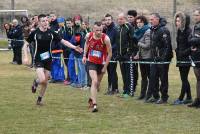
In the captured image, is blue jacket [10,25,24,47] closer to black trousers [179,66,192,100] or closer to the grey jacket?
the grey jacket

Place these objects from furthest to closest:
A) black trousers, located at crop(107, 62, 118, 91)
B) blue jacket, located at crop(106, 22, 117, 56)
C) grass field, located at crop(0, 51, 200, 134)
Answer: black trousers, located at crop(107, 62, 118, 91) < blue jacket, located at crop(106, 22, 117, 56) < grass field, located at crop(0, 51, 200, 134)

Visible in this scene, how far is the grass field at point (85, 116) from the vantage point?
9.48m

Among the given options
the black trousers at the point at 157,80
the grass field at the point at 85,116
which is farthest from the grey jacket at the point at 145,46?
the grass field at the point at 85,116

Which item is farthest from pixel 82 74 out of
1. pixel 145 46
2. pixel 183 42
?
pixel 183 42

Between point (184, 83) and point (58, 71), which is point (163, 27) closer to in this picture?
point (184, 83)

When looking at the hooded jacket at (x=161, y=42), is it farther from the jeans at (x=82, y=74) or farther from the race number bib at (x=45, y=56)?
the jeans at (x=82, y=74)

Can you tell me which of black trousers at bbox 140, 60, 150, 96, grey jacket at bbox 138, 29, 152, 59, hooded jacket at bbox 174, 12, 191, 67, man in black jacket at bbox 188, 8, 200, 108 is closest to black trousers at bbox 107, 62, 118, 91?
black trousers at bbox 140, 60, 150, 96

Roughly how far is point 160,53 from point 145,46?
0.55 meters

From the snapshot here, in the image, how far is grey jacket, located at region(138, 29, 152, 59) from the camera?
507 inches

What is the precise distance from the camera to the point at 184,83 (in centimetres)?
1239

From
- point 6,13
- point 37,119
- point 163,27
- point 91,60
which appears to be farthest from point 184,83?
point 6,13

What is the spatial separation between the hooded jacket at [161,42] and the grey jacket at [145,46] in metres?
0.30

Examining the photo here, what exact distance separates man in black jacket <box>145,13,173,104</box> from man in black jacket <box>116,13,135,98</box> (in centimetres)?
110

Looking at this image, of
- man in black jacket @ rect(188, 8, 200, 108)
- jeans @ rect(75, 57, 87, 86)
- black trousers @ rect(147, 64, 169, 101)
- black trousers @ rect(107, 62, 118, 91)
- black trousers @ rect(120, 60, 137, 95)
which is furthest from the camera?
jeans @ rect(75, 57, 87, 86)
